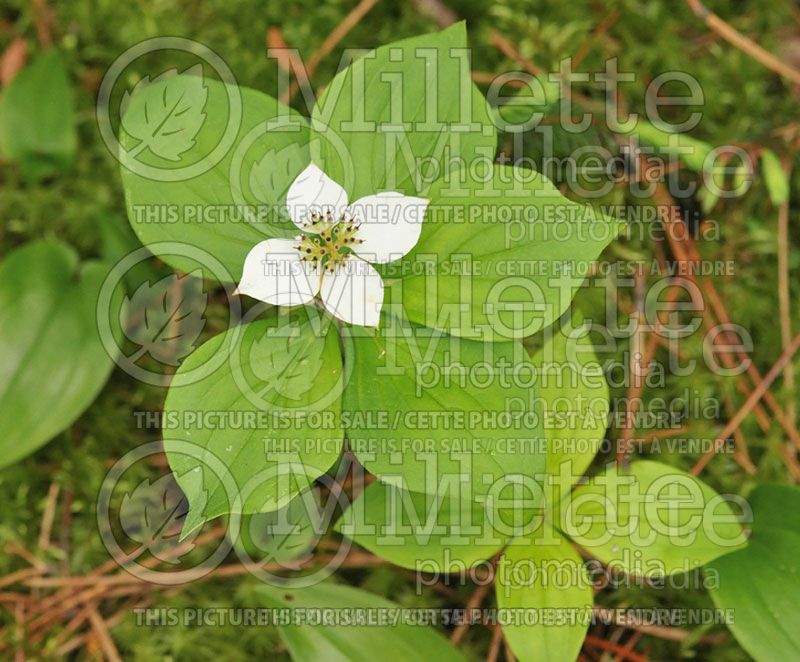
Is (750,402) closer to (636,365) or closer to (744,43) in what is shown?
(636,365)

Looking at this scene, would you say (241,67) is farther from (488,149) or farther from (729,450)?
(729,450)

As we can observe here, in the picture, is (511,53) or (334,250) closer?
(334,250)

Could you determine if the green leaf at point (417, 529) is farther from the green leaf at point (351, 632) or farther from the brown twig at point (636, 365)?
the brown twig at point (636, 365)

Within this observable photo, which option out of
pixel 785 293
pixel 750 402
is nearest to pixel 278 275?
pixel 750 402

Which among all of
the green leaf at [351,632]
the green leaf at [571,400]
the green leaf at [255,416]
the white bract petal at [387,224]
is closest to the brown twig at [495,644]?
the green leaf at [351,632]

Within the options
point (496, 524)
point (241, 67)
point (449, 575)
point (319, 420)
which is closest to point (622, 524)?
point (496, 524)
